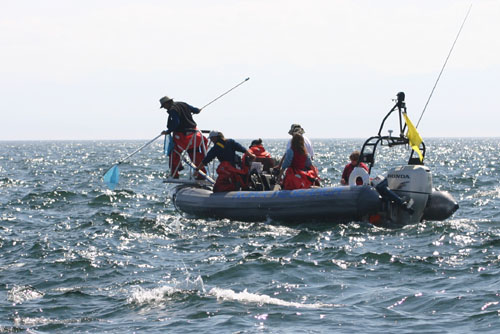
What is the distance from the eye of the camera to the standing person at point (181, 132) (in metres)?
16.0

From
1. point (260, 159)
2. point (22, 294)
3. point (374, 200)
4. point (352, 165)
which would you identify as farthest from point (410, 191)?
point (22, 294)

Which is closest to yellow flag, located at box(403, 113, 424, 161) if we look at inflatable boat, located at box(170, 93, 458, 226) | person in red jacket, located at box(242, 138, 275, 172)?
inflatable boat, located at box(170, 93, 458, 226)

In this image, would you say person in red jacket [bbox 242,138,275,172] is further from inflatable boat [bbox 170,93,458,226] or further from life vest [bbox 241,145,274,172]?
inflatable boat [bbox 170,93,458,226]

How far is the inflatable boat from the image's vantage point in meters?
12.5

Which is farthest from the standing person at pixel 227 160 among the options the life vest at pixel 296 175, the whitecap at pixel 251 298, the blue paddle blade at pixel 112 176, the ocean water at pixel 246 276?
the whitecap at pixel 251 298

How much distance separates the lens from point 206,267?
9.95 meters

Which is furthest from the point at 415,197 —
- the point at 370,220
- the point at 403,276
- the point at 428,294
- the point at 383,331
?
the point at 383,331

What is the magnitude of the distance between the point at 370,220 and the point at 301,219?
3.95ft

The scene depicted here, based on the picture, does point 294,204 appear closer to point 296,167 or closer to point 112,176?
point 296,167

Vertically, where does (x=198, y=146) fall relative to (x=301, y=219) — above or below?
above

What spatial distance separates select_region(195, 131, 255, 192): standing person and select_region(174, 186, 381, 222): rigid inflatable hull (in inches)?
10.9

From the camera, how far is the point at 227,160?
47.5 feet

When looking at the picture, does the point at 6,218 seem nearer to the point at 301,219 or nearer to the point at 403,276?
the point at 301,219

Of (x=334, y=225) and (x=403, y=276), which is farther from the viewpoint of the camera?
(x=334, y=225)
